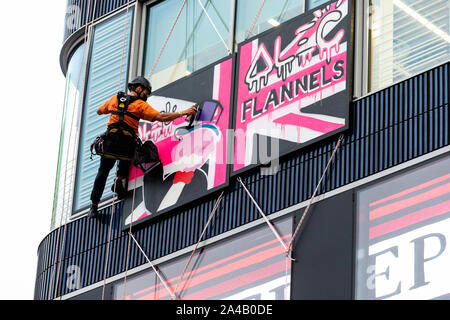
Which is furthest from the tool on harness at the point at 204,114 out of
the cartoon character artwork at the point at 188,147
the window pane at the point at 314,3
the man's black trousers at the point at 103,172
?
the window pane at the point at 314,3

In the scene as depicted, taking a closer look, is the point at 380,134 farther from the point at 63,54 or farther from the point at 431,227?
the point at 63,54

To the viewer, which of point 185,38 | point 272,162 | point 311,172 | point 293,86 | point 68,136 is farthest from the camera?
point 68,136

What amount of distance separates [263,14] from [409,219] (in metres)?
4.24

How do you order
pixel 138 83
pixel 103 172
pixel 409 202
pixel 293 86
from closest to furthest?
pixel 409 202, pixel 293 86, pixel 138 83, pixel 103 172

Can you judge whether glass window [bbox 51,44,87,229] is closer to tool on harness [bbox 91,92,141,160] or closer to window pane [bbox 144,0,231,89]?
window pane [bbox 144,0,231,89]

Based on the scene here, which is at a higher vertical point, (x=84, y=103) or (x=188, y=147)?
(x=84, y=103)

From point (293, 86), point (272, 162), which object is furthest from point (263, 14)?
point (272, 162)

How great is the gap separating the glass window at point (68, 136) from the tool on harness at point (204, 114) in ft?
8.30

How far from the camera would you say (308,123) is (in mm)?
14773

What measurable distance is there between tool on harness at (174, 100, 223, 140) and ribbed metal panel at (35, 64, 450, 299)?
110 cm

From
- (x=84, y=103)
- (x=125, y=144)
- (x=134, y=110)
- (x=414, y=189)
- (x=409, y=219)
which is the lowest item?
(x=409, y=219)

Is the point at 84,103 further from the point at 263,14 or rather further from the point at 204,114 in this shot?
the point at 263,14
